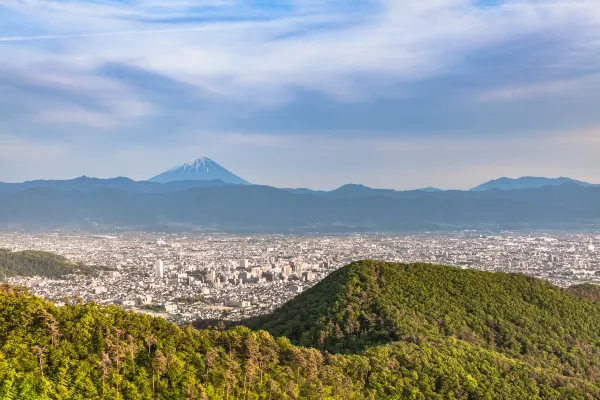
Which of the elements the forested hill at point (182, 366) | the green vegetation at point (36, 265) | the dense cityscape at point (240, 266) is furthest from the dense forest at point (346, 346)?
the green vegetation at point (36, 265)

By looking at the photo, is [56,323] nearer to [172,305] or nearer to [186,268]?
[172,305]

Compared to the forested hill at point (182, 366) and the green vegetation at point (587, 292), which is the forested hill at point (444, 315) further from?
the forested hill at point (182, 366)

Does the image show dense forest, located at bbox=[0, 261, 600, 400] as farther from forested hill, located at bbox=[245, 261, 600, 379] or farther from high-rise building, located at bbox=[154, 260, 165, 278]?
high-rise building, located at bbox=[154, 260, 165, 278]

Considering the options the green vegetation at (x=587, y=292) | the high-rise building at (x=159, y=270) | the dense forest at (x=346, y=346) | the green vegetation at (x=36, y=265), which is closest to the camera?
the dense forest at (x=346, y=346)

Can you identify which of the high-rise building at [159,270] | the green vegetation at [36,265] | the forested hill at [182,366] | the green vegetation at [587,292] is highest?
the forested hill at [182,366]

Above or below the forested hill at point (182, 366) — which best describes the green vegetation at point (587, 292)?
below

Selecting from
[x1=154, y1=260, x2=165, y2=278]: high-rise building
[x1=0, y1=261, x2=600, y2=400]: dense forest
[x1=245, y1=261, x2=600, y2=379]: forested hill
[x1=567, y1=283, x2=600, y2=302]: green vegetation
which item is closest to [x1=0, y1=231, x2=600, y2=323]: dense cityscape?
[x1=154, y1=260, x2=165, y2=278]: high-rise building

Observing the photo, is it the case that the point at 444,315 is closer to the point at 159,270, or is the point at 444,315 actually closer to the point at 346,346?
the point at 346,346

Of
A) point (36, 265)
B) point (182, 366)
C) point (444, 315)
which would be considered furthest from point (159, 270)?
point (182, 366)
